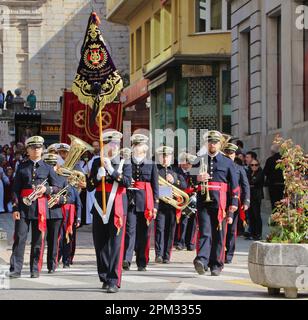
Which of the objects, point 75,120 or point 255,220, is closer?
point 255,220

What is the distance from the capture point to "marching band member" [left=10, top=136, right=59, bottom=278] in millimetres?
16984

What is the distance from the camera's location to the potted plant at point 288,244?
13.5 m

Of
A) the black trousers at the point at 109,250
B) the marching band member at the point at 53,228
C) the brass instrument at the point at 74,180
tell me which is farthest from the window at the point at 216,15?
the black trousers at the point at 109,250

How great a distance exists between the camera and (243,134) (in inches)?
1359

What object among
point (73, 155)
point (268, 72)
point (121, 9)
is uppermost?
point (121, 9)

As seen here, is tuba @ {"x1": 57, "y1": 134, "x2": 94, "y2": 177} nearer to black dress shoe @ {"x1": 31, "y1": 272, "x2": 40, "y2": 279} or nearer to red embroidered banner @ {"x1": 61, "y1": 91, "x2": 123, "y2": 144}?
black dress shoe @ {"x1": 31, "y1": 272, "x2": 40, "y2": 279}

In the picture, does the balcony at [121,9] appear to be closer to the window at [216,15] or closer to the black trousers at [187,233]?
the window at [216,15]

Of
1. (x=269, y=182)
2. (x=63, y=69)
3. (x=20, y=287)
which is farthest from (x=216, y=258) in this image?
(x=63, y=69)

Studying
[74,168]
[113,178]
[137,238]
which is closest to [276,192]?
[74,168]

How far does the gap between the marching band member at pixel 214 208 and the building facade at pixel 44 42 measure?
2280 inches

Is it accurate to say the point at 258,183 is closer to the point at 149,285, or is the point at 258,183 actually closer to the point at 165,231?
the point at 165,231

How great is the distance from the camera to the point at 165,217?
20.9m

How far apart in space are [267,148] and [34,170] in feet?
49.1

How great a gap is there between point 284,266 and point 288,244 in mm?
265
